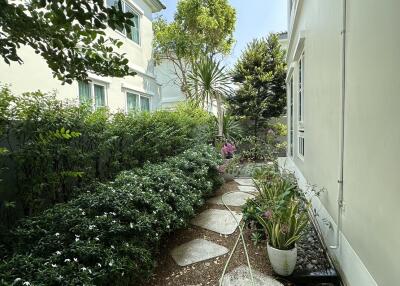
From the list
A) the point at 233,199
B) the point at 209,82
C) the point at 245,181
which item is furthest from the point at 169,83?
the point at 233,199

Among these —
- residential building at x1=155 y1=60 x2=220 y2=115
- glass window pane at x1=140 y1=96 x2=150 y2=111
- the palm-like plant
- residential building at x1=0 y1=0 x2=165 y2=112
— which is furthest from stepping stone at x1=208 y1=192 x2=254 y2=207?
residential building at x1=155 y1=60 x2=220 y2=115

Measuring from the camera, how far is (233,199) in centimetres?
475

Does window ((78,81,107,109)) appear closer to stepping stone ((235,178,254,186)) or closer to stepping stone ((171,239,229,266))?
stepping stone ((235,178,254,186))

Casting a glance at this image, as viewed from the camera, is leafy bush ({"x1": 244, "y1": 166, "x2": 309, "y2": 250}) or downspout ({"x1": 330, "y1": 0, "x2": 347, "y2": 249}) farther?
leafy bush ({"x1": 244, "y1": 166, "x2": 309, "y2": 250})

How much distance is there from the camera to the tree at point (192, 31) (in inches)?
452

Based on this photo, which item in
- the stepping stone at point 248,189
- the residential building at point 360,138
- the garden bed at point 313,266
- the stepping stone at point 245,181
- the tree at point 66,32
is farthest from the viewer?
the stepping stone at point 245,181

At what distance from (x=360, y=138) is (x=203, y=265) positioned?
1877mm

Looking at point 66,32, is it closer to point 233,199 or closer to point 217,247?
point 217,247

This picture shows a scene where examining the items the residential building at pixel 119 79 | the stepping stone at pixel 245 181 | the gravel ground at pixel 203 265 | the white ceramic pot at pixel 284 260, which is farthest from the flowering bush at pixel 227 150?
the white ceramic pot at pixel 284 260

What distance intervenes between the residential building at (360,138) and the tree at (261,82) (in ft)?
23.2

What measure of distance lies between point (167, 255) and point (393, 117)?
2435 millimetres

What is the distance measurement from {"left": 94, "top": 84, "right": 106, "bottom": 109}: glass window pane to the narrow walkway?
12.5 feet

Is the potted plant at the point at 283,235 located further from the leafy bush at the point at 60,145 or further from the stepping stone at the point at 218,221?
the leafy bush at the point at 60,145

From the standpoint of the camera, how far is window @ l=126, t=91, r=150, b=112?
24.6ft
